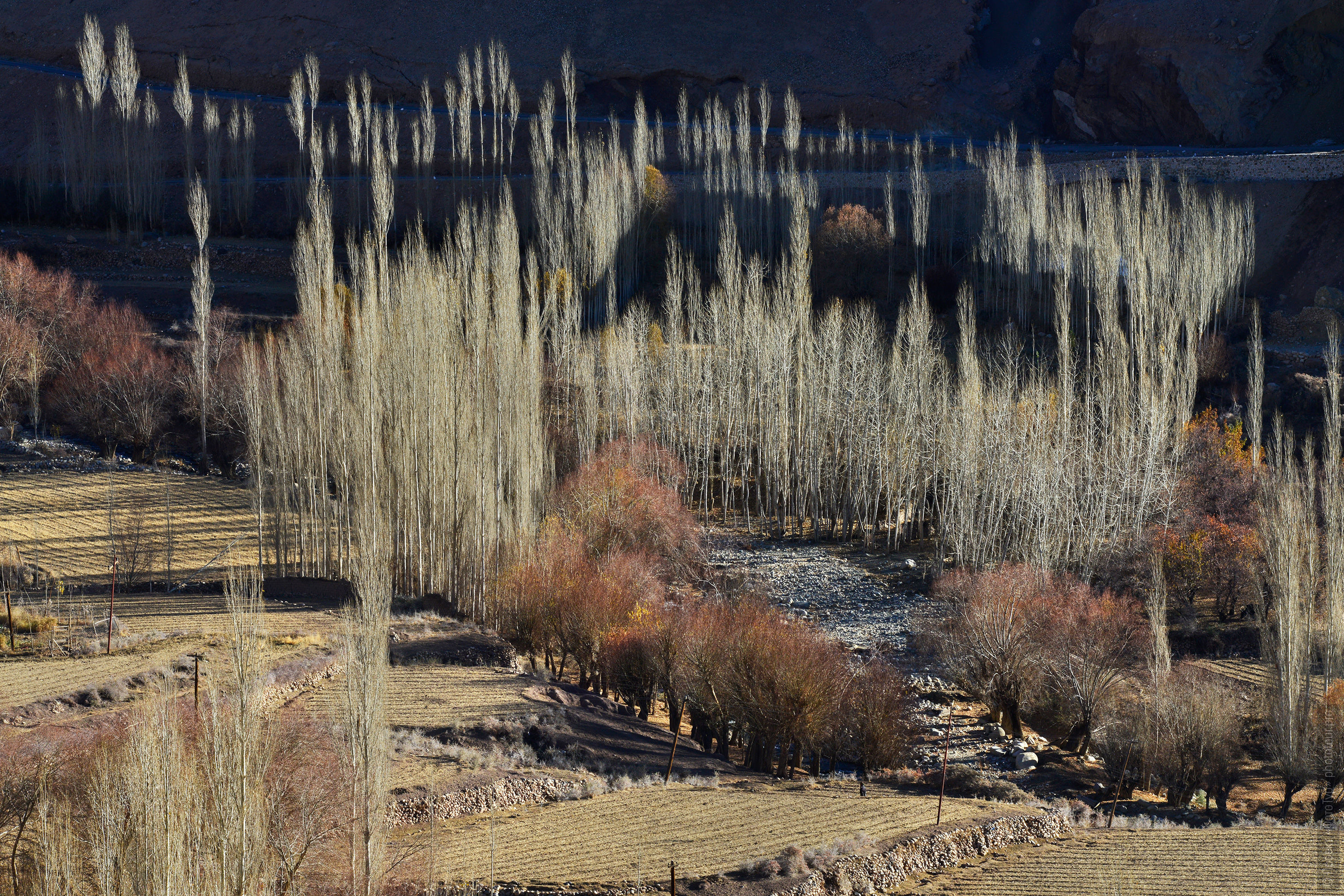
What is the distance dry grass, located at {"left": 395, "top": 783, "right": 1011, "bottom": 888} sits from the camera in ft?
55.5

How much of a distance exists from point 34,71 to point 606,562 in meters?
69.3

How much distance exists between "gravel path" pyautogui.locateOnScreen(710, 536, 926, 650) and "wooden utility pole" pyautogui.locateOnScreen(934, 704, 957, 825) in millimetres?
4908

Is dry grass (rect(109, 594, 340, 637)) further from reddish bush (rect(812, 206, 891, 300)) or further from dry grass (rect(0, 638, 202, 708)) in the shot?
reddish bush (rect(812, 206, 891, 300))

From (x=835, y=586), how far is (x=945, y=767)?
15731 millimetres

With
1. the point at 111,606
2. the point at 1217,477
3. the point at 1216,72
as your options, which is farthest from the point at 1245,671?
the point at 1216,72

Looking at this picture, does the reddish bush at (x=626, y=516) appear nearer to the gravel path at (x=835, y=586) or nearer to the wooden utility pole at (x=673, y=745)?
the gravel path at (x=835, y=586)

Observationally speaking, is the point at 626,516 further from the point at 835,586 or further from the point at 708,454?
the point at 708,454

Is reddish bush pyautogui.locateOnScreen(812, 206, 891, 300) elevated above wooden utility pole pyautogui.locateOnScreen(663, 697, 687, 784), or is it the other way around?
reddish bush pyautogui.locateOnScreen(812, 206, 891, 300)

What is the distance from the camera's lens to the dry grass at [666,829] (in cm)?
1691

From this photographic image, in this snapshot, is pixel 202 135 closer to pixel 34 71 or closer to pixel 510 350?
pixel 34 71

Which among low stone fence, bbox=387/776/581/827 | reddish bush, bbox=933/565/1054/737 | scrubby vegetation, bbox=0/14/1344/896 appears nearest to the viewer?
scrubby vegetation, bbox=0/14/1344/896

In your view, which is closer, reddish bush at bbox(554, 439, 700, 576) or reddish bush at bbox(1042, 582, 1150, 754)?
reddish bush at bbox(1042, 582, 1150, 754)

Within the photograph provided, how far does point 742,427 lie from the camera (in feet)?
137

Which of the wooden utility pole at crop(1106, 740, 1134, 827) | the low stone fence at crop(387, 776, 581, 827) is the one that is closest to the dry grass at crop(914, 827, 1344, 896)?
the wooden utility pole at crop(1106, 740, 1134, 827)
